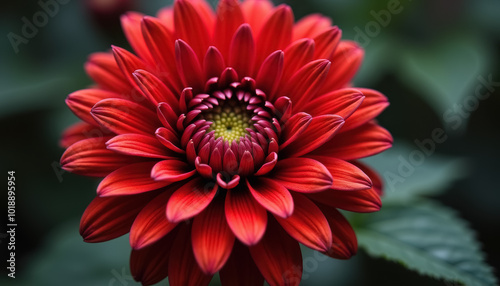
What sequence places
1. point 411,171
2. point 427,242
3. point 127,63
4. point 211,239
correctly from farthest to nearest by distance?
point 411,171 < point 427,242 < point 127,63 < point 211,239

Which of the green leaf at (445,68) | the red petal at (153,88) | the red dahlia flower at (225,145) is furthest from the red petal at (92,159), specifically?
the green leaf at (445,68)

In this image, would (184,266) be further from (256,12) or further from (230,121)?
(256,12)

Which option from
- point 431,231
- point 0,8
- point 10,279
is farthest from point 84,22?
point 431,231

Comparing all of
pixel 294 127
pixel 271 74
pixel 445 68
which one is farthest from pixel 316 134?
pixel 445 68

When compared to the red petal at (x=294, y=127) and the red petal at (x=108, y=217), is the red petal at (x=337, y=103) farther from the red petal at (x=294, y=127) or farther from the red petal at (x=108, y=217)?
the red petal at (x=108, y=217)

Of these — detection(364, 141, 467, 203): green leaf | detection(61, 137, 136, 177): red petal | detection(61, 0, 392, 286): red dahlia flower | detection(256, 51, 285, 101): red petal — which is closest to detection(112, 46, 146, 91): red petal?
detection(61, 0, 392, 286): red dahlia flower

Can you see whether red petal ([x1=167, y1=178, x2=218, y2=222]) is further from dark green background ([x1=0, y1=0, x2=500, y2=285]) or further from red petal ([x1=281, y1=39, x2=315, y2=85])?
dark green background ([x1=0, y1=0, x2=500, y2=285])
